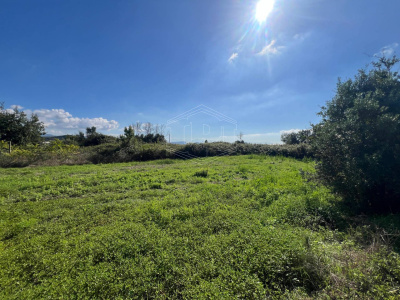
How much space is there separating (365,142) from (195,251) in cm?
440

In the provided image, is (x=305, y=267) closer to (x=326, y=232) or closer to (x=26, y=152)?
(x=326, y=232)

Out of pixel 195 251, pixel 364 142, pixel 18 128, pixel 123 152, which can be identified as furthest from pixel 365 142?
pixel 18 128

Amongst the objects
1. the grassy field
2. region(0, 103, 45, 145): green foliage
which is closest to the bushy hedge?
region(0, 103, 45, 145): green foliage

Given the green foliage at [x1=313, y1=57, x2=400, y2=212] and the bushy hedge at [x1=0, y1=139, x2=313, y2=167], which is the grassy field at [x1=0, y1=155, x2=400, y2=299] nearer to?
the green foliage at [x1=313, y1=57, x2=400, y2=212]

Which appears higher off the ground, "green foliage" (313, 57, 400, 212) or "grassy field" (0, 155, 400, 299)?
"green foliage" (313, 57, 400, 212)

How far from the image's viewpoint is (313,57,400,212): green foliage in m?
3.53

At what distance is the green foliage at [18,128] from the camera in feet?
52.5

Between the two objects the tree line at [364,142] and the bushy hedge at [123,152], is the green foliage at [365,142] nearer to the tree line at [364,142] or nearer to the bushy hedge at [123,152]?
the tree line at [364,142]

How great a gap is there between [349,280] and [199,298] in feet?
5.95

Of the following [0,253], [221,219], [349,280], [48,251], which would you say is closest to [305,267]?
[349,280]

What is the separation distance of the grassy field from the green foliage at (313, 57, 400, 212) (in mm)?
609

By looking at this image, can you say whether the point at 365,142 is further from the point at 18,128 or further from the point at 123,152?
the point at 18,128

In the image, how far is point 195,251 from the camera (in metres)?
2.64

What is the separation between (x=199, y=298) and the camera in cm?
186
